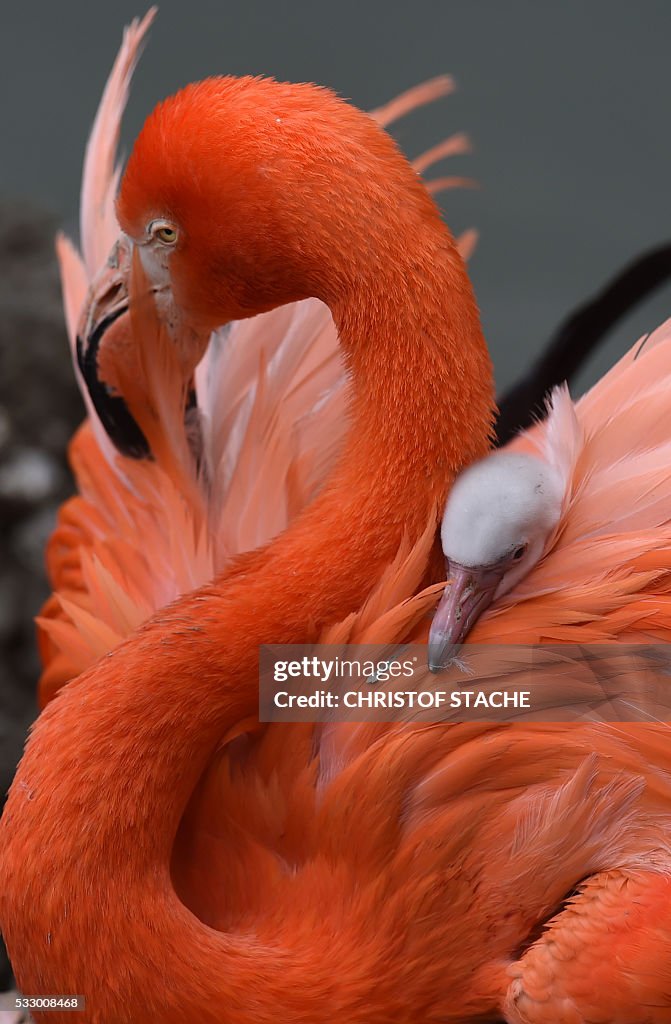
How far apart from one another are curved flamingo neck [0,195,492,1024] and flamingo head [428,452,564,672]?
5 cm

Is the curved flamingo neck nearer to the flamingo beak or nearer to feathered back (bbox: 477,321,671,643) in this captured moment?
feathered back (bbox: 477,321,671,643)

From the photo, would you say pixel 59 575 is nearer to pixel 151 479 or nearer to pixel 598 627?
pixel 151 479

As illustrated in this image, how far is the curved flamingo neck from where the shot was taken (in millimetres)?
1405

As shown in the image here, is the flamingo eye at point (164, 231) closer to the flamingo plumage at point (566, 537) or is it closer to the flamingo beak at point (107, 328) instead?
the flamingo beak at point (107, 328)

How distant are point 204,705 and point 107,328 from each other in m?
0.52

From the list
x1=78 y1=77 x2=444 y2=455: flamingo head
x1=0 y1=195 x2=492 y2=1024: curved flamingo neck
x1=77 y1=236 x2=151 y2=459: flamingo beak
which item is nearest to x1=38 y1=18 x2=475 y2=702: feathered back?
x1=77 y1=236 x2=151 y2=459: flamingo beak

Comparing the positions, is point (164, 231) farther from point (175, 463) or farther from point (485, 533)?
point (485, 533)

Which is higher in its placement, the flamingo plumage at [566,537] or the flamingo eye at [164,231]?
the flamingo eye at [164,231]

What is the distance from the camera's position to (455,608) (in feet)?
4.73

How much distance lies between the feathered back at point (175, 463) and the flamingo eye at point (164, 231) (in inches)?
4.3

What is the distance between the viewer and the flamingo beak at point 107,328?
1.59 metres

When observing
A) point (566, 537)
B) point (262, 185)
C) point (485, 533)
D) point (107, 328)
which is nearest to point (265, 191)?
point (262, 185)

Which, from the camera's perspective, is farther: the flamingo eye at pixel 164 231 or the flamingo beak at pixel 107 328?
the flamingo beak at pixel 107 328

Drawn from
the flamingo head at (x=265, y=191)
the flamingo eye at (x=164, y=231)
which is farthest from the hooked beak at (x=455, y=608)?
the flamingo eye at (x=164, y=231)
